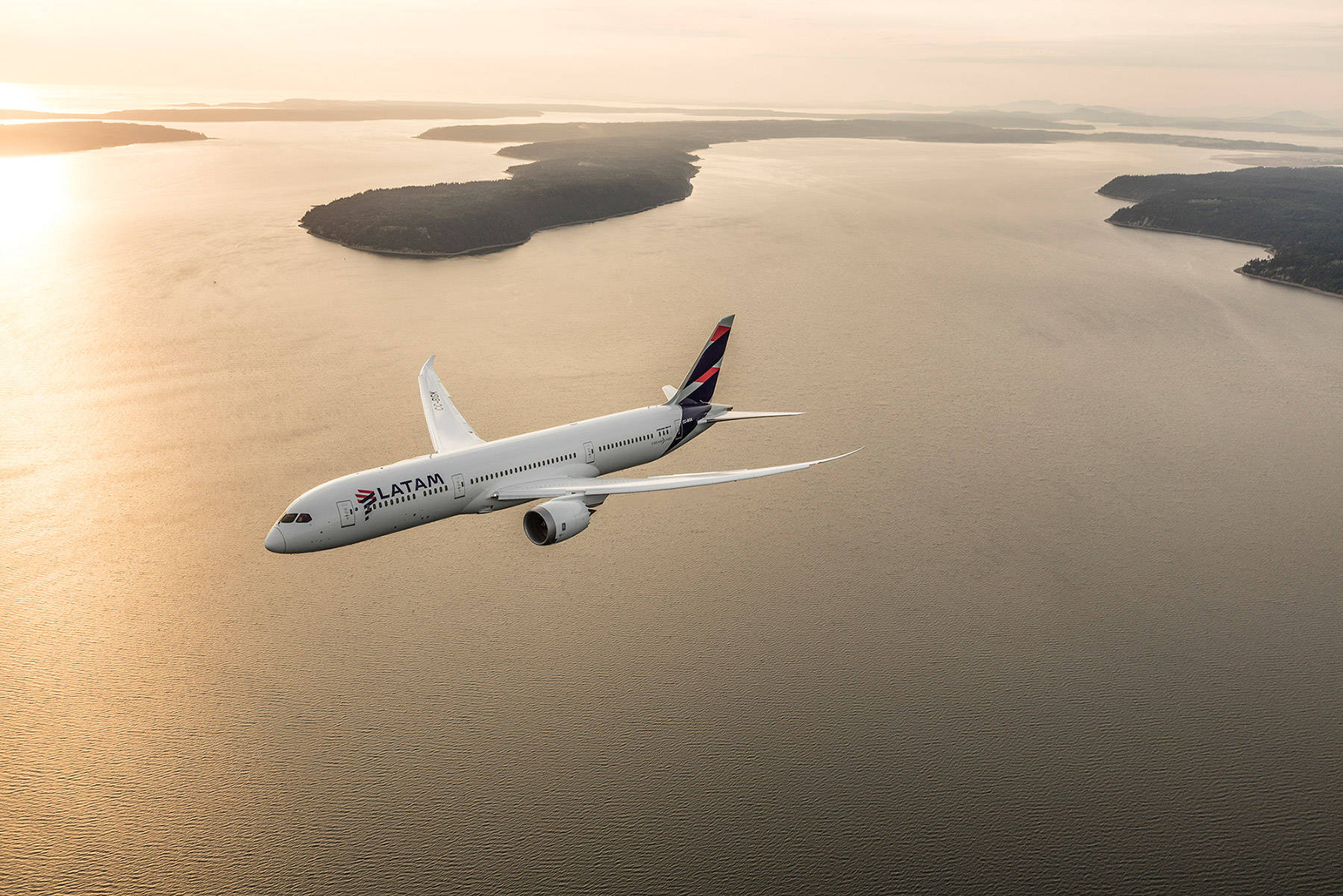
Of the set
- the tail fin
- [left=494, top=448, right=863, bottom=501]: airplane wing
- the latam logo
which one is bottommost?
[left=494, top=448, right=863, bottom=501]: airplane wing

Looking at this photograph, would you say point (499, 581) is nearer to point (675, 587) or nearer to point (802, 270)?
point (675, 587)

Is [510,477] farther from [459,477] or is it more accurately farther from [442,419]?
[442,419]

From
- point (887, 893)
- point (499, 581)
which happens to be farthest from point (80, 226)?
point (887, 893)

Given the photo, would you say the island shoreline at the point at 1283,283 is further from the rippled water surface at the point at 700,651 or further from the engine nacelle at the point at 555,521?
the engine nacelle at the point at 555,521

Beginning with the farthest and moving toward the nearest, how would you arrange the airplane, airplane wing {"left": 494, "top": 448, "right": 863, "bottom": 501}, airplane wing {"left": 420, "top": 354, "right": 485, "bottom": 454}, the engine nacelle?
airplane wing {"left": 420, "top": 354, "right": 485, "bottom": 454} < airplane wing {"left": 494, "top": 448, "right": 863, "bottom": 501} < the engine nacelle < the airplane

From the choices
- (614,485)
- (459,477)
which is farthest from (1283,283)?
(459,477)

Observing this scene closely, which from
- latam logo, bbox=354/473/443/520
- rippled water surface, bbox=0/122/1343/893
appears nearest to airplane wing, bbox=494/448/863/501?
latam logo, bbox=354/473/443/520

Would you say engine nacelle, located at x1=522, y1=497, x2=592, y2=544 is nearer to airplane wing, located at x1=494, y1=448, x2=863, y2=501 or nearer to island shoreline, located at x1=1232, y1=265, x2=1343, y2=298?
airplane wing, located at x1=494, y1=448, x2=863, y2=501
